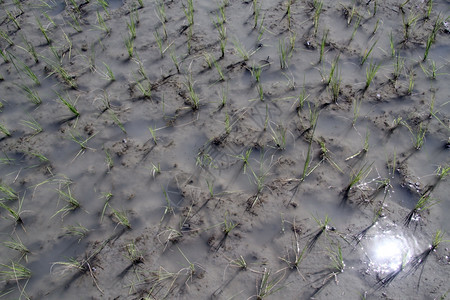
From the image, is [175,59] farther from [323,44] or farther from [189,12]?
[323,44]

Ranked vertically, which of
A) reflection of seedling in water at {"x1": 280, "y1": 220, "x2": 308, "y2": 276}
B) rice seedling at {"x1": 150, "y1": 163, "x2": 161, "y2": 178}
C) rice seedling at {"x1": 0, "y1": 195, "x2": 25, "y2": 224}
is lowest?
reflection of seedling in water at {"x1": 280, "y1": 220, "x2": 308, "y2": 276}

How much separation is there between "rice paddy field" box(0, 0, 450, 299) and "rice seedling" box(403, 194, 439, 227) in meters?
0.01

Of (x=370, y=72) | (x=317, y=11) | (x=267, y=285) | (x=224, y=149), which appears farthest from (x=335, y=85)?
(x=267, y=285)

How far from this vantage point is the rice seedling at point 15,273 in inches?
96.9

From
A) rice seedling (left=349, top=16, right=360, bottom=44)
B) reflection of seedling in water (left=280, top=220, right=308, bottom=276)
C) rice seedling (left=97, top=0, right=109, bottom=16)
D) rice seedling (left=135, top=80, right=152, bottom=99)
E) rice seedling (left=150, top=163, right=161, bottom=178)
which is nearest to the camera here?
reflection of seedling in water (left=280, top=220, right=308, bottom=276)

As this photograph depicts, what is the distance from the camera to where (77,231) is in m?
2.66

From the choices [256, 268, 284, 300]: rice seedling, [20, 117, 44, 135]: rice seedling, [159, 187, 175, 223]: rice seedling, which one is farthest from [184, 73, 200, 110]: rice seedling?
[256, 268, 284, 300]: rice seedling

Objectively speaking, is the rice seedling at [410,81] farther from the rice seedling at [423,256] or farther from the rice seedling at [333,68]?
the rice seedling at [423,256]

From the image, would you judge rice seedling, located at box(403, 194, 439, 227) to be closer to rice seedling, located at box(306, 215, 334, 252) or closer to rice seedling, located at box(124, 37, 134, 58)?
rice seedling, located at box(306, 215, 334, 252)

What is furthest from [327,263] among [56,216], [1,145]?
[1,145]

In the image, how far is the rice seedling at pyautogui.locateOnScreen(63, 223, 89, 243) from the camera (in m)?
2.65

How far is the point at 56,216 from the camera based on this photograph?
2.76m

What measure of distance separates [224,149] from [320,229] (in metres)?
0.91

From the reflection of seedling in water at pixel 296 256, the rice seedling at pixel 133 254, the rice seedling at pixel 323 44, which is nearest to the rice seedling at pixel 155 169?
the rice seedling at pixel 133 254
